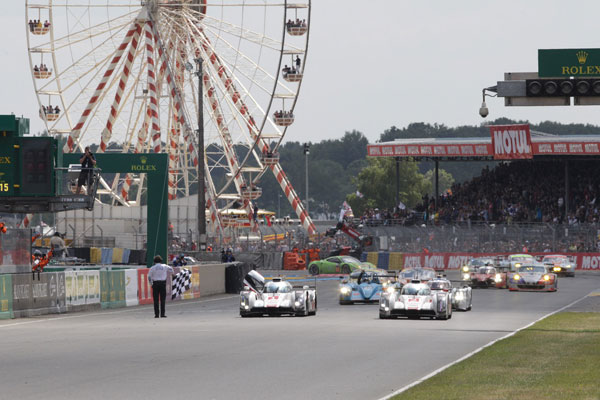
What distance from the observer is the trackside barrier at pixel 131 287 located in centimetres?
3441

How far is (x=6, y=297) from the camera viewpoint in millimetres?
27781

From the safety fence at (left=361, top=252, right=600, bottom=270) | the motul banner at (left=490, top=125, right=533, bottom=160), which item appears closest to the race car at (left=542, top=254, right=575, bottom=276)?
the safety fence at (left=361, top=252, right=600, bottom=270)

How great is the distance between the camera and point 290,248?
212 feet

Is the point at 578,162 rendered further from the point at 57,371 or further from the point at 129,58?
the point at 57,371

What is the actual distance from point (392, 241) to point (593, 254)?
10455 millimetres

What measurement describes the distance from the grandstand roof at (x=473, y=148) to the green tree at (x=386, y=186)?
68209 millimetres

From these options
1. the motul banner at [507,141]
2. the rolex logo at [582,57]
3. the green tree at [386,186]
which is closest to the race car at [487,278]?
the rolex logo at [582,57]

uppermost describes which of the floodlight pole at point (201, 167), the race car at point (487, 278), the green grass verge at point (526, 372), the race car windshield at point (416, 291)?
the floodlight pole at point (201, 167)

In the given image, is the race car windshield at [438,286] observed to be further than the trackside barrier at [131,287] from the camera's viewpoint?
No

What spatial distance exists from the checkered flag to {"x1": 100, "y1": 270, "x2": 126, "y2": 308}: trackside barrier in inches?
140

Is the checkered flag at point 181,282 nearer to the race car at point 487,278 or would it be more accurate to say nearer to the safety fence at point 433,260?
the race car at point 487,278

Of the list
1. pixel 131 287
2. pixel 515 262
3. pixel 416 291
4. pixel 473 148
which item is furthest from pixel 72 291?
pixel 473 148

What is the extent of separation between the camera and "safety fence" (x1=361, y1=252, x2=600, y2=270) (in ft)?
198

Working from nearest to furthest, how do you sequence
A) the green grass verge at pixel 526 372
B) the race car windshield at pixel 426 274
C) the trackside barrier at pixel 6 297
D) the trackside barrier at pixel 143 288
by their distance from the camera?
the green grass verge at pixel 526 372 → the trackside barrier at pixel 6 297 → the race car windshield at pixel 426 274 → the trackside barrier at pixel 143 288
